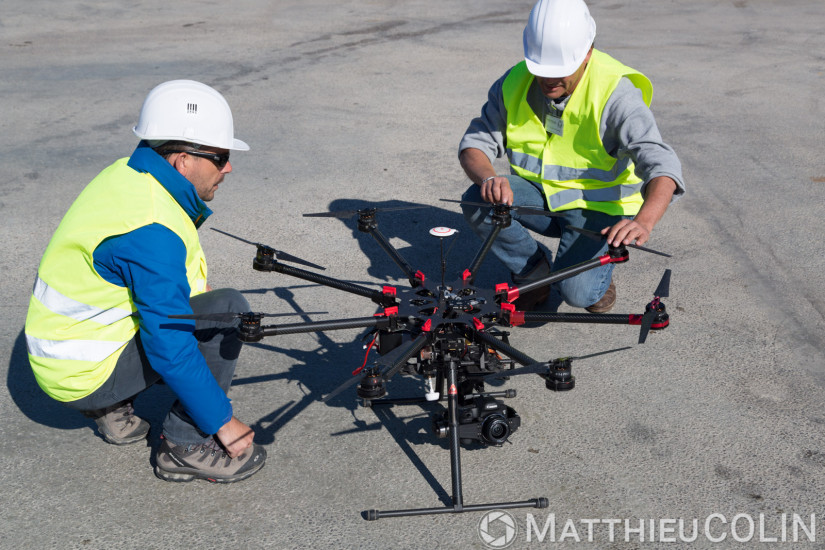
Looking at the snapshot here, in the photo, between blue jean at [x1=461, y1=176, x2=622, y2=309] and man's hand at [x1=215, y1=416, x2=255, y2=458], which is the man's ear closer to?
man's hand at [x1=215, y1=416, x2=255, y2=458]

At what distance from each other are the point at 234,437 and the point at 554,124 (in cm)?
221

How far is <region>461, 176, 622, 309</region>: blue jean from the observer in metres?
4.08

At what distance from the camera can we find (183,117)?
9.62 feet

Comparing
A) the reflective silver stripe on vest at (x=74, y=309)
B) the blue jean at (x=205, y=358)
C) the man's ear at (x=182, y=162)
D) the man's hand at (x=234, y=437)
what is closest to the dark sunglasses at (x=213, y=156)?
the man's ear at (x=182, y=162)

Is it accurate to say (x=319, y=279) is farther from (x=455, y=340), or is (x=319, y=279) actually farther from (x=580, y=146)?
Answer: (x=580, y=146)

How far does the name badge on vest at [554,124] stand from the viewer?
4059 millimetres

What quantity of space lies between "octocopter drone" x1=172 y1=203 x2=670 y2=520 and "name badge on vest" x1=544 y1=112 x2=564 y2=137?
3.29 feet

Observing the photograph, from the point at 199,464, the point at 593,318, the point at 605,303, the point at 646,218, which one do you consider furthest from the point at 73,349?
the point at 605,303

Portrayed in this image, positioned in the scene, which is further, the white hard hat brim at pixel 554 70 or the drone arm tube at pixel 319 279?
the white hard hat brim at pixel 554 70

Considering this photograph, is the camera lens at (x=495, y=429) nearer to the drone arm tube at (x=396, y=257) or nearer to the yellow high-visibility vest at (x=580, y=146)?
the drone arm tube at (x=396, y=257)

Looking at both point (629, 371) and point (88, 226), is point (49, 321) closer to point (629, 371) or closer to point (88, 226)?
point (88, 226)

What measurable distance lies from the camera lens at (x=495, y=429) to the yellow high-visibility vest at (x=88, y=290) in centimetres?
Answer: 128

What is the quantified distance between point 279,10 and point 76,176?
593cm

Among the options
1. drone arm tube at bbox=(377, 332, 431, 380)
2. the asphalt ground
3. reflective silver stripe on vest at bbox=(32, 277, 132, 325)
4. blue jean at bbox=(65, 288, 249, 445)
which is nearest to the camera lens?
the asphalt ground
